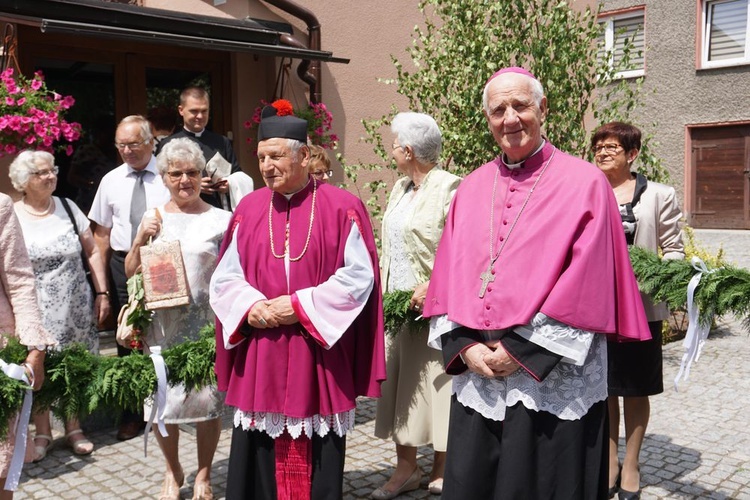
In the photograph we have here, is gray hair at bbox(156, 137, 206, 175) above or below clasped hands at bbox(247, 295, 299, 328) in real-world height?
above

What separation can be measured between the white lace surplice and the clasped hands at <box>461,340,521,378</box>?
0.05 metres

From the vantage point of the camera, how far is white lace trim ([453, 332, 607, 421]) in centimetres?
276

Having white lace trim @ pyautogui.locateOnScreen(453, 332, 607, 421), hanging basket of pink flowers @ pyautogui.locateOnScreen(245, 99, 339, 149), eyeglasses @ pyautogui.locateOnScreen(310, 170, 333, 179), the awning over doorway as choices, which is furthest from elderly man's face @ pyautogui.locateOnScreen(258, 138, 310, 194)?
hanging basket of pink flowers @ pyautogui.locateOnScreen(245, 99, 339, 149)

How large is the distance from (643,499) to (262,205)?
2657mm

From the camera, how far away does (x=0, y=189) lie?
6.75m

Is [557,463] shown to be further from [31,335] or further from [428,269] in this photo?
[31,335]

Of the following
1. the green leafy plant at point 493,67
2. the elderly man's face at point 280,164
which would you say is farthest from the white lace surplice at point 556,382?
the green leafy plant at point 493,67

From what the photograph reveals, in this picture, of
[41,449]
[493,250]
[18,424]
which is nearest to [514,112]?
[493,250]

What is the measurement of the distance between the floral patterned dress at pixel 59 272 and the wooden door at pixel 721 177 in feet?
62.5

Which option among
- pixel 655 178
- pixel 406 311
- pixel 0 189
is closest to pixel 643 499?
pixel 406 311

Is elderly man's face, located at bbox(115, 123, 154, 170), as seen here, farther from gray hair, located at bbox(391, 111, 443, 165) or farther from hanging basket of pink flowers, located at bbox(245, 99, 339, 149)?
hanging basket of pink flowers, located at bbox(245, 99, 339, 149)

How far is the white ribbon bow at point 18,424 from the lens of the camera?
2848 millimetres

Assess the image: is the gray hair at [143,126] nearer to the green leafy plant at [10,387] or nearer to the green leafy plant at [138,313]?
the green leafy plant at [138,313]

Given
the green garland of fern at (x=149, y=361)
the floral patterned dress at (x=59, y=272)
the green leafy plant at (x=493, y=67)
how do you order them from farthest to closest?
the green leafy plant at (x=493, y=67)
the floral patterned dress at (x=59, y=272)
the green garland of fern at (x=149, y=361)
